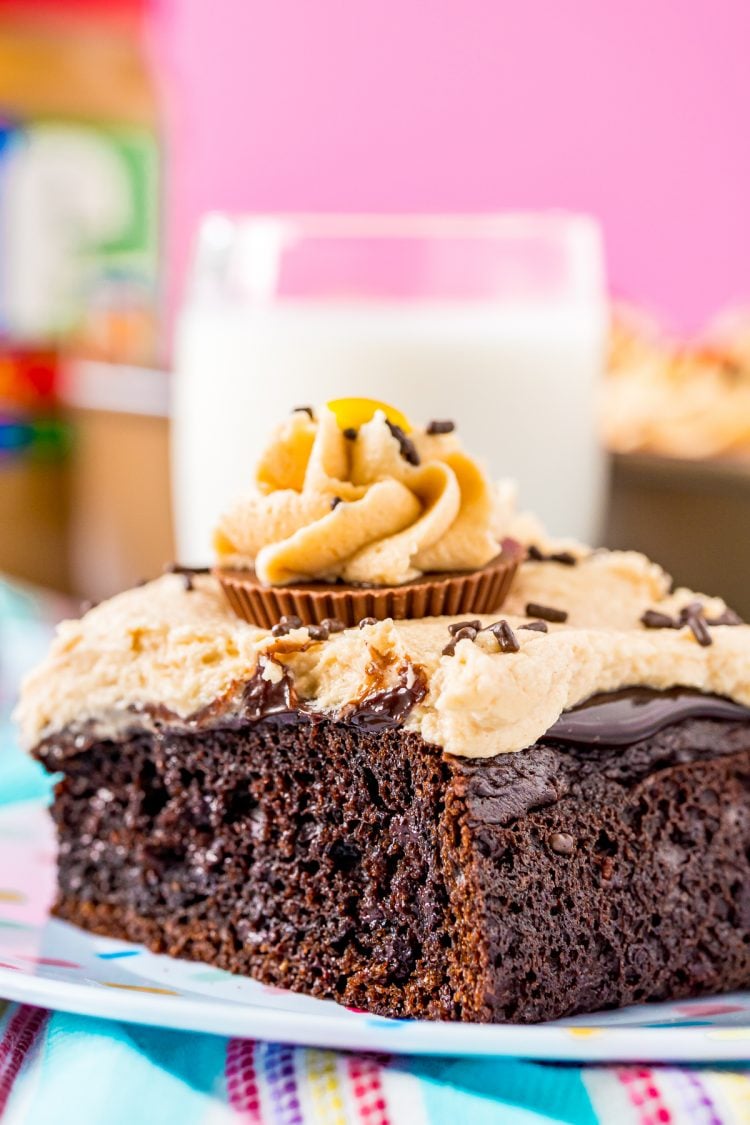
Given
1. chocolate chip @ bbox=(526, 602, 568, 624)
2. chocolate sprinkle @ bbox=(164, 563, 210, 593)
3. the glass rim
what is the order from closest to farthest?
1. chocolate chip @ bbox=(526, 602, 568, 624)
2. chocolate sprinkle @ bbox=(164, 563, 210, 593)
3. the glass rim

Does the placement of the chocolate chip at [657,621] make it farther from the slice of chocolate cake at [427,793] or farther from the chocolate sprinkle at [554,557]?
the chocolate sprinkle at [554,557]

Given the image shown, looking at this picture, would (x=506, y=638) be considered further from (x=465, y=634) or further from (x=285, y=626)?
(x=285, y=626)

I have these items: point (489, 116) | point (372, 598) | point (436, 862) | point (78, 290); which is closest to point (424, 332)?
point (372, 598)

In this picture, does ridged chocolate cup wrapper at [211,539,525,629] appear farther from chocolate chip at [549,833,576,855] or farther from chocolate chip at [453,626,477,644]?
chocolate chip at [549,833,576,855]

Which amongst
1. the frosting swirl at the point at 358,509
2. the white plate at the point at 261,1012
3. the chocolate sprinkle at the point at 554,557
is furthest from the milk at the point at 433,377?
the white plate at the point at 261,1012

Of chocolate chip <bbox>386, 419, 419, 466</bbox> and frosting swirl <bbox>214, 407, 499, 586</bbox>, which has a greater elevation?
chocolate chip <bbox>386, 419, 419, 466</bbox>

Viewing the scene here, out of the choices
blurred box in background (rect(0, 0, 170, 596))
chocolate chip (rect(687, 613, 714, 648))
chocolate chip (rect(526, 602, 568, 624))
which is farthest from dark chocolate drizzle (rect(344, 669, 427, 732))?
blurred box in background (rect(0, 0, 170, 596))
